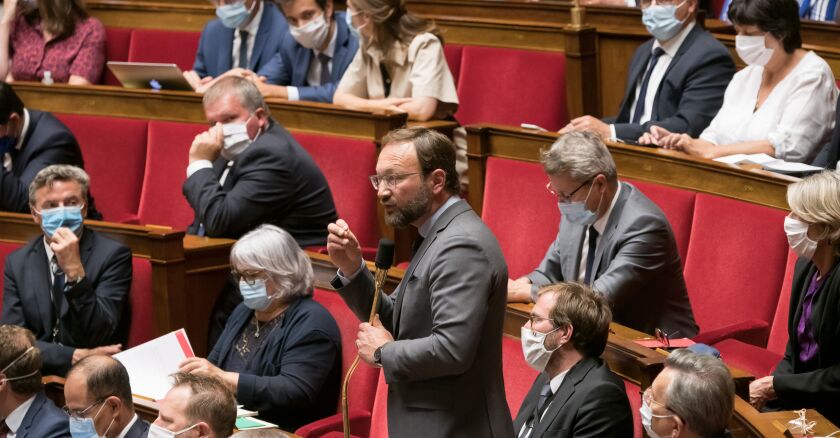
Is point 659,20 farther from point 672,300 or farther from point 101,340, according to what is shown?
point 101,340

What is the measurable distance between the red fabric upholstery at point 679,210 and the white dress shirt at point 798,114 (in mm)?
171

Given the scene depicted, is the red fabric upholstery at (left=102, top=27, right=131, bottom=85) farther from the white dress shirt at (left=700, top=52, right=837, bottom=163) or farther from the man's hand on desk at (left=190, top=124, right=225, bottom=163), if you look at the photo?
the white dress shirt at (left=700, top=52, right=837, bottom=163)

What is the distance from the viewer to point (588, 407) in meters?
1.20

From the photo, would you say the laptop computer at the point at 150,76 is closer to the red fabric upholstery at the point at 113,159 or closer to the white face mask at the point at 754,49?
the red fabric upholstery at the point at 113,159

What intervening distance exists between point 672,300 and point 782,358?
0.48ft

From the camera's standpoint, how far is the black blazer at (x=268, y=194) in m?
1.91

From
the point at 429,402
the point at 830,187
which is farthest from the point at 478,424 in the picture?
the point at 830,187

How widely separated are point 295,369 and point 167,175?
79 cm

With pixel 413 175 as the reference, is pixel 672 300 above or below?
below

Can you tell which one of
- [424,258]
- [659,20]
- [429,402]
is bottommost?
[429,402]

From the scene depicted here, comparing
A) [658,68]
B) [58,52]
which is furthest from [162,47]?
[658,68]

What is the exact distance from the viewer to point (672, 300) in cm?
157

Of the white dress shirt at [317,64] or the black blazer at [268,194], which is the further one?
the white dress shirt at [317,64]

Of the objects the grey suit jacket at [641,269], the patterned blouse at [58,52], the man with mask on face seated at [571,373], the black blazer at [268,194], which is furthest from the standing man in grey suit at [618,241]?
the patterned blouse at [58,52]
